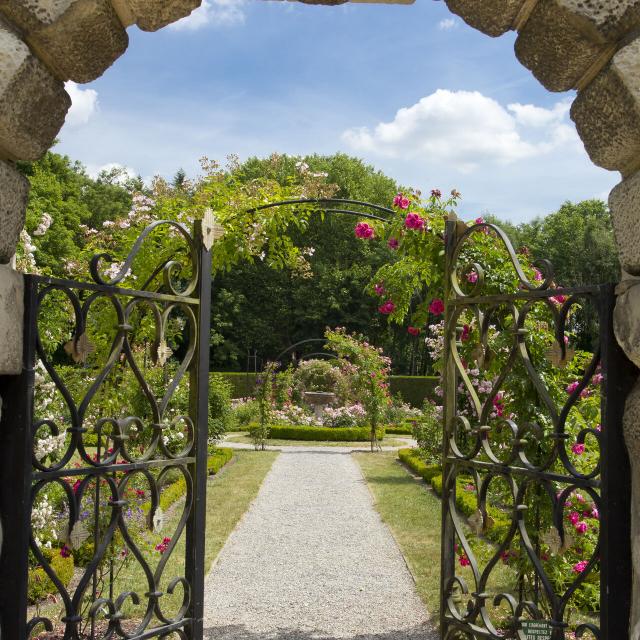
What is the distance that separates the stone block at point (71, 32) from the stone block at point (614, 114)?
53.8 inches

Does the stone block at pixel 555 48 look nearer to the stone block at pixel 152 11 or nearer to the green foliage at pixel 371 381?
the stone block at pixel 152 11

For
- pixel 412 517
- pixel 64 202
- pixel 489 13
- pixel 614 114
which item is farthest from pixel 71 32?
pixel 64 202

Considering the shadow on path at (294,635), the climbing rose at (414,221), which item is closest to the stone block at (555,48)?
the climbing rose at (414,221)

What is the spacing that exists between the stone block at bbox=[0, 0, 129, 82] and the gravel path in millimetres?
3590

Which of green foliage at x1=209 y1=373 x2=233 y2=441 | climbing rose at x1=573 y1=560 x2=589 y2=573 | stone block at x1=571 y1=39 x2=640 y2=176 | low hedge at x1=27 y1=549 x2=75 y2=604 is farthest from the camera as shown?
green foliage at x1=209 y1=373 x2=233 y2=441

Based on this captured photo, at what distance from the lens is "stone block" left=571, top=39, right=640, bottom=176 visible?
174cm

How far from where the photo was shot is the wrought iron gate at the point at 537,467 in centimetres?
184

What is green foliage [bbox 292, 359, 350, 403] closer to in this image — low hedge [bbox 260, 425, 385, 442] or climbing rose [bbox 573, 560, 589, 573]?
low hedge [bbox 260, 425, 385, 442]

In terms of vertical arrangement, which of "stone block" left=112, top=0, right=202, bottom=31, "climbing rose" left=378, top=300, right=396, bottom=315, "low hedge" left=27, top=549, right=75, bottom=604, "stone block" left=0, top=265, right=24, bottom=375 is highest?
"stone block" left=112, top=0, right=202, bottom=31

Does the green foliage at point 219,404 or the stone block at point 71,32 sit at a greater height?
the stone block at point 71,32

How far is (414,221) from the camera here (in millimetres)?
4504

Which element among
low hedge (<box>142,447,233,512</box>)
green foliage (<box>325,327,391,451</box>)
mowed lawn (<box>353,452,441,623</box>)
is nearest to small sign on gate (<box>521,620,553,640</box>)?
mowed lawn (<box>353,452,441,623</box>)

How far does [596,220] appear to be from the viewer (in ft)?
97.1

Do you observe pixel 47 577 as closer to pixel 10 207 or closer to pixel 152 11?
pixel 10 207
